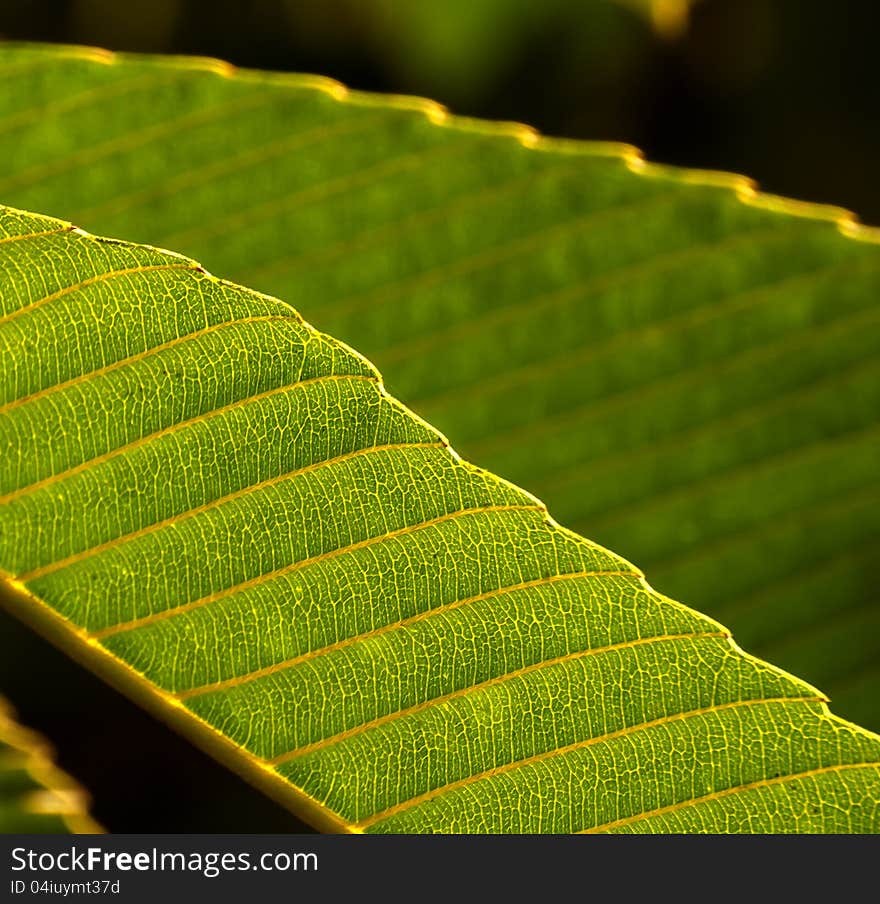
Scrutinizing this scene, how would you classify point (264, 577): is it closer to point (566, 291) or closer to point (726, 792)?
point (726, 792)

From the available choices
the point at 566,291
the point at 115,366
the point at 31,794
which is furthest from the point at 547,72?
the point at 115,366

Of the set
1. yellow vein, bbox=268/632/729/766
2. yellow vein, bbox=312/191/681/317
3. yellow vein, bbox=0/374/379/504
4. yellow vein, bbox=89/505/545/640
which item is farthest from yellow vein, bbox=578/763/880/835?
yellow vein, bbox=312/191/681/317

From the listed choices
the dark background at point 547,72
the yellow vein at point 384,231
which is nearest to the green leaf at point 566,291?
the yellow vein at point 384,231

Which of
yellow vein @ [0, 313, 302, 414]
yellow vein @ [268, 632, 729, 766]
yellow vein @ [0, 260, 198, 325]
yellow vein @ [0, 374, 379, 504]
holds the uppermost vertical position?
yellow vein @ [0, 260, 198, 325]

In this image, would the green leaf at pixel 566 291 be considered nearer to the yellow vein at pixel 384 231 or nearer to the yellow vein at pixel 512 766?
the yellow vein at pixel 384 231

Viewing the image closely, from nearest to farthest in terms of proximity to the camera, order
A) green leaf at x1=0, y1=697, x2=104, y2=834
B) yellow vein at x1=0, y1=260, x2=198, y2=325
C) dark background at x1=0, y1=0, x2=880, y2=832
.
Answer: yellow vein at x1=0, y1=260, x2=198, y2=325
green leaf at x1=0, y1=697, x2=104, y2=834
dark background at x1=0, y1=0, x2=880, y2=832

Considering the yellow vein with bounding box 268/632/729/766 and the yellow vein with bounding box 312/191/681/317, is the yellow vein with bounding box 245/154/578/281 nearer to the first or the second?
the yellow vein with bounding box 312/191/681/317

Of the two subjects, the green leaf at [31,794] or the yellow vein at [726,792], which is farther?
the green leaf at [31,794]
